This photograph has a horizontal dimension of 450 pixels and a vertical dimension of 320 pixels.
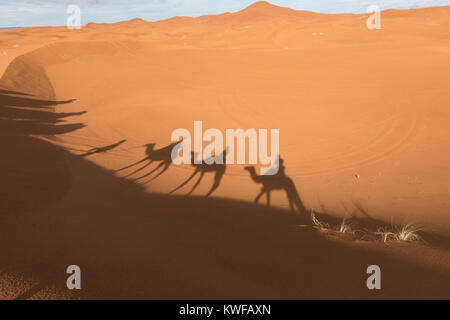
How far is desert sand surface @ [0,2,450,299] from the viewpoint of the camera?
2.57 m

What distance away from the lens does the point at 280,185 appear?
20.8 feet

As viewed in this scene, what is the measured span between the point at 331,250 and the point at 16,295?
9.66 ft

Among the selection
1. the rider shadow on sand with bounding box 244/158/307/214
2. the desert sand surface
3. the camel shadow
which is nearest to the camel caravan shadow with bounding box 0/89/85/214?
the desert sand surface

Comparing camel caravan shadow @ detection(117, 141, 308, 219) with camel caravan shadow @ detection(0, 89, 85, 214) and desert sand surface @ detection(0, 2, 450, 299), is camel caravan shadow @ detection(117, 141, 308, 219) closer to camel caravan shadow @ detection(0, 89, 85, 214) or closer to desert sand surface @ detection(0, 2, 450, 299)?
desert sand surface @ detection(0, 2, 450, 299)

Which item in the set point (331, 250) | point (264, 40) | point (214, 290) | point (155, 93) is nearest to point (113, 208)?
point (214, 290)

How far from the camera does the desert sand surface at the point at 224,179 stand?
2.57 m

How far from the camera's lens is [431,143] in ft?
25.3

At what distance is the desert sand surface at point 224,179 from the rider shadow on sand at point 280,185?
0.18 metres

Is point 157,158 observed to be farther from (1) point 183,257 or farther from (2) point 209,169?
(1) point 183,257

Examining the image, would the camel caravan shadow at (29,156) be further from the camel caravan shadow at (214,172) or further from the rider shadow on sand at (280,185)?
the rider shadow on sand at (280,185)

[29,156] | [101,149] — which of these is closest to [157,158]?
[101,149]

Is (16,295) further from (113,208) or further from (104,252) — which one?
(113,208)

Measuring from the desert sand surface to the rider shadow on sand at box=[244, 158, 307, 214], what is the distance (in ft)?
0.59

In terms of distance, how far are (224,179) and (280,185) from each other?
128cm
